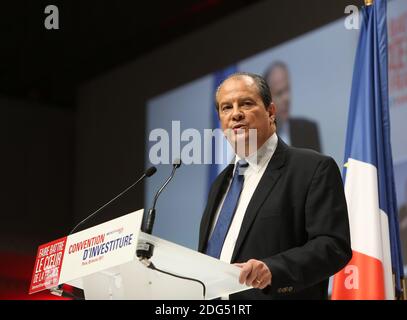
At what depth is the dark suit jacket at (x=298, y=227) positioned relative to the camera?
1.93 meters

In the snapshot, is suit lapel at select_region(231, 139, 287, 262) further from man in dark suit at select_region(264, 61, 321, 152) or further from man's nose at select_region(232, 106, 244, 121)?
man in dark suit at select_region(264, 61, 321, 152)

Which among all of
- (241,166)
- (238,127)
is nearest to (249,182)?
(241,166)

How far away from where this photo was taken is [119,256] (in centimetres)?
159

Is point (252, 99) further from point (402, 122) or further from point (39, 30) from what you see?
point (39, 30)

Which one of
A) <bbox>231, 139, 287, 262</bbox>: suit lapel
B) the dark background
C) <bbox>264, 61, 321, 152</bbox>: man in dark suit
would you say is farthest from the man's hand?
the dark background

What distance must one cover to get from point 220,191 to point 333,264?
0.57 meters

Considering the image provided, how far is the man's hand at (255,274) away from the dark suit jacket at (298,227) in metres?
0.05

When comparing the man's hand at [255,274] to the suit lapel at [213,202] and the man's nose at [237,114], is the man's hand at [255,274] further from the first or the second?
the man's nose at [237,114]

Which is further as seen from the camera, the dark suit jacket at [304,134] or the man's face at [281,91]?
the man's face at [281,91]

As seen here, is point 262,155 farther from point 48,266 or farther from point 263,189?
point 48,266

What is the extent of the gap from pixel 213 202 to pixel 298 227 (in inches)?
15.6

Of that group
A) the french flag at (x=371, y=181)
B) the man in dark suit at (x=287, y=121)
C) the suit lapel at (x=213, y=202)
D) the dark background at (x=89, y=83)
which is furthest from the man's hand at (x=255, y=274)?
the dark background at (x=89, y=83)

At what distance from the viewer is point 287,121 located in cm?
454
